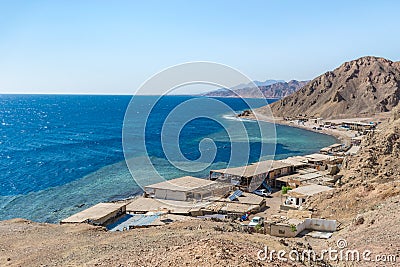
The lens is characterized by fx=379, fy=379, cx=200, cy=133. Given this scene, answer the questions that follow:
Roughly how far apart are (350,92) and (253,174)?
96.5 meters

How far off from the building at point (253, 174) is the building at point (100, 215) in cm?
1257

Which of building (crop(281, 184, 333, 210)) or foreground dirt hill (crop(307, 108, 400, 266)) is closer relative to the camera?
foreground dirt hill (crop(307, 108, 400, 266))

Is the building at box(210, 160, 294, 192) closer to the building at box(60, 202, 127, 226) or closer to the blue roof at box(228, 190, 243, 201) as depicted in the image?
the blue roof at box(228, 190, 243, 201)

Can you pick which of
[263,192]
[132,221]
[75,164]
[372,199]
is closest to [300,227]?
[372,199]

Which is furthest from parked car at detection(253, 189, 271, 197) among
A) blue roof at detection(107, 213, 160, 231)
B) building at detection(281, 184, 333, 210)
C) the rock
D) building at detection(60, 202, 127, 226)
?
the rock

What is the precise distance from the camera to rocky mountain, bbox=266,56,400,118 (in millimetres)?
114188

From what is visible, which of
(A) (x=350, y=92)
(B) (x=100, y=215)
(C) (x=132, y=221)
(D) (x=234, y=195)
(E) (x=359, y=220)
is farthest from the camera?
(A) (x=350, y=92)

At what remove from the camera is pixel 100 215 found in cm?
2444

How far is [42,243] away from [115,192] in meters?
22.1

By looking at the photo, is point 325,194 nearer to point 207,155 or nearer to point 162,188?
point 162,188

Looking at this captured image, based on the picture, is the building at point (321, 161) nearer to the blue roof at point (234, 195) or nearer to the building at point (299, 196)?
the building at point (299, 196)

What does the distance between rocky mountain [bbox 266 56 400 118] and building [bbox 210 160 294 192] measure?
7882 cm

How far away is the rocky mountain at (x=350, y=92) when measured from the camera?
114 metres

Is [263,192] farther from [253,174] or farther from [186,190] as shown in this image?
[186,190]
